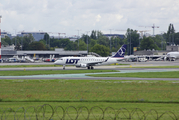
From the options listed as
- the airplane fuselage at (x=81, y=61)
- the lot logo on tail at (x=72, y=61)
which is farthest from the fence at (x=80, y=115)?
the lot logo on tail at (x=72, y=61)

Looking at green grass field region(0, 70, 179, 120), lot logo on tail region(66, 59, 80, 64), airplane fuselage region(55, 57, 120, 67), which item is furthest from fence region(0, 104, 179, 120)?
lot logo on tail region(66, 59, 80, 64)

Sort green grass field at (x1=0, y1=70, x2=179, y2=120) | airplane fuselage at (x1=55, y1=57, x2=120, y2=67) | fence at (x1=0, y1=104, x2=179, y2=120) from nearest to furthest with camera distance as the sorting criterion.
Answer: fence at (x1=0, y1=104, x2=179, y2=120) < green grass field at (x1=0, y1=70, x2=179, y2=120) < airplane fuselage at (x1=55, y1=57, x2=120, y2=67)

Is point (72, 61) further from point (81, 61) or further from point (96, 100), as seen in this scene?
point (96, 100)

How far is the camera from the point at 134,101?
2292 centimetres

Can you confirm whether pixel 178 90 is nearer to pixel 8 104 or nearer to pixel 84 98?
pixel 84 98

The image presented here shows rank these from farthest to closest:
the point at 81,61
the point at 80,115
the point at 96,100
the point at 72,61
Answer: the point at 81,61 → the point at 72,61 → the point at 96,100 → the point at 80,115

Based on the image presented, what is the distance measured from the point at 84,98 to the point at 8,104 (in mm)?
6614

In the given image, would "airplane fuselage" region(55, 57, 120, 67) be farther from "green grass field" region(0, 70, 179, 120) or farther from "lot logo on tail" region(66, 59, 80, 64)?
"green grass field" region(0, 70, 179, 120)

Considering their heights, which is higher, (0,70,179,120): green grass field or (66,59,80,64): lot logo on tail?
(66,59,80,64): lot logo on tail

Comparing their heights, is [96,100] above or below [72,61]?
below

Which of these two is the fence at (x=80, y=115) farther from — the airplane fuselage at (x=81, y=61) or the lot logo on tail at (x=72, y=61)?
the lot logo on tail at (x=72, y=61)

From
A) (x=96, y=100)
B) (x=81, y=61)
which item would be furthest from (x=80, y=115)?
(x=81, y=61)

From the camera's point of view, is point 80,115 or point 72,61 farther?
point 72,61

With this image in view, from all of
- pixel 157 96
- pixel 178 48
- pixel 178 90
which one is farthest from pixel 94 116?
pixel 178 48
